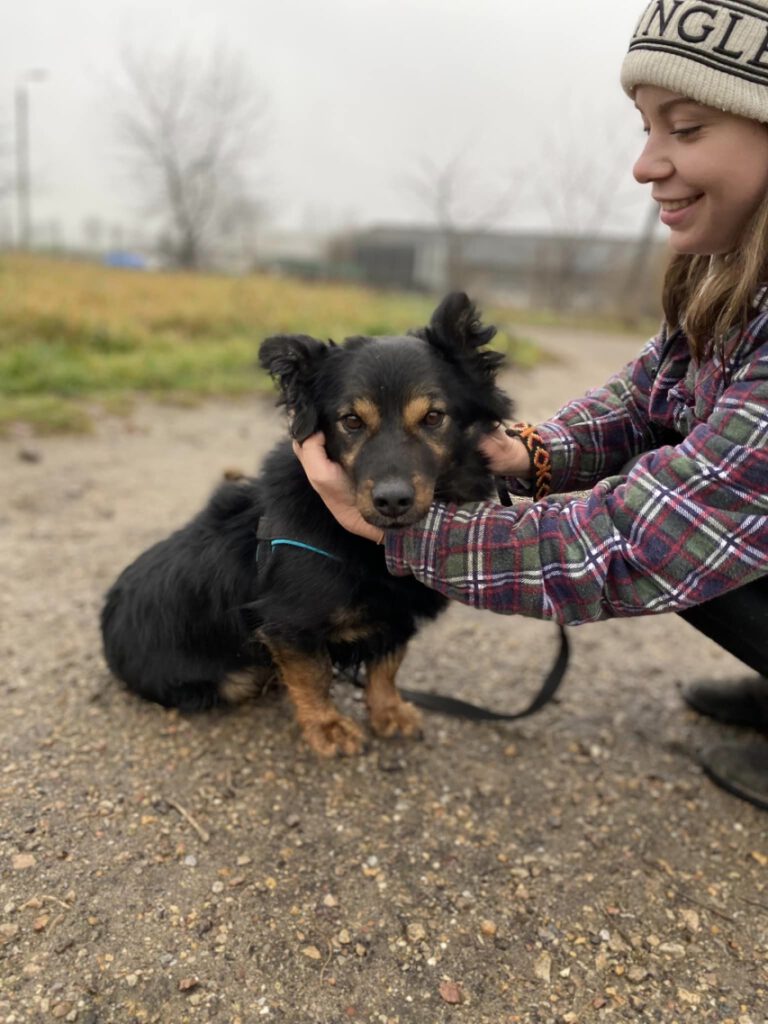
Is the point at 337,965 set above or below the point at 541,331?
above

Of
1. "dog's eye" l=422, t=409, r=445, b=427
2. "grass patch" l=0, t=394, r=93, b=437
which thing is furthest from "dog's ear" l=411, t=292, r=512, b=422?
"grass patch" l=0, t=394, r=93, b=437

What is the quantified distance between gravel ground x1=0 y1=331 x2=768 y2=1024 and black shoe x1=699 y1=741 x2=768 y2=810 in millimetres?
51

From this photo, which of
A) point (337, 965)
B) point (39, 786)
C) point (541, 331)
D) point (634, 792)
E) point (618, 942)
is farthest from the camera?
point (541, 331)

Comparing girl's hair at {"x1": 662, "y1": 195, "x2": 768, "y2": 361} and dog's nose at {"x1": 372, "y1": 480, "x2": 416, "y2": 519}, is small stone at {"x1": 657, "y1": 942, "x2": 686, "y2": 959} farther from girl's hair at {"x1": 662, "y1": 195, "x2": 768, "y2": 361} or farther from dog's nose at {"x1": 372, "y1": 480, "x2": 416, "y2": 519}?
girl's hair at {"x1": 662, "y1": 195, "x2": 768, "y2": 361}

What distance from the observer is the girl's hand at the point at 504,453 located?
7.86 feet

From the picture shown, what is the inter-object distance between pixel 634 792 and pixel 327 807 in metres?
1.06

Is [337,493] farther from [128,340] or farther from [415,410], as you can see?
[128,340]

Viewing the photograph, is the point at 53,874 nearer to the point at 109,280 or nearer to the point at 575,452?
the point at 575,452

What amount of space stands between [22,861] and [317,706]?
981 mm

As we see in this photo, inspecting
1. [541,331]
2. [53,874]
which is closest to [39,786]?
[53,874]

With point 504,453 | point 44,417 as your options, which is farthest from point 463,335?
point 44,417

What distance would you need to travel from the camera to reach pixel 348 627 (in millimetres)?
2314

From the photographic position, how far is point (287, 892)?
2002 millimetres

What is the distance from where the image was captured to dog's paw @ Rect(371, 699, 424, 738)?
269cm
